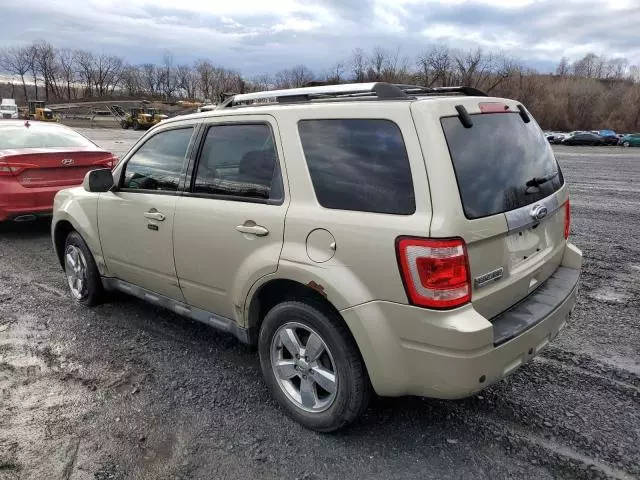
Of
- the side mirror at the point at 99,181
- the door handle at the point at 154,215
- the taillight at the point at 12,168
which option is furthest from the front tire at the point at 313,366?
the taillight at the point at 12,168

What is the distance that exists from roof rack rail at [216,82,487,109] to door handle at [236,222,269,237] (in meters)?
0.84

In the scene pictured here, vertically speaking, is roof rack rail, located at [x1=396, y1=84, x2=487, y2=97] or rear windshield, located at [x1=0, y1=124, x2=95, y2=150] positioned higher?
roof rack rail, located at [x1=396, y1=84, x2=487, y2=97]

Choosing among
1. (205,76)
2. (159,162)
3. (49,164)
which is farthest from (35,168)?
(205,76)

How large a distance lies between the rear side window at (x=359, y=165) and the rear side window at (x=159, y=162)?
3.89 ft

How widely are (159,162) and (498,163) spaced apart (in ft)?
8.09

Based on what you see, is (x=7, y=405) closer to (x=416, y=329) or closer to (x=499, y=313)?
(x=416, y=329)

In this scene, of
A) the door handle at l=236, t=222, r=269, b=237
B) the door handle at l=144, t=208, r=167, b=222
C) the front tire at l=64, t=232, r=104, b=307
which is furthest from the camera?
the front tire at l=64, t=232, r=104, b=307

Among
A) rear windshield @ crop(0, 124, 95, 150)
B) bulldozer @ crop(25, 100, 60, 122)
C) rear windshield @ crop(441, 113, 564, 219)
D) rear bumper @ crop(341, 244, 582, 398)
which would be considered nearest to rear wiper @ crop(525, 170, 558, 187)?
rear windshield @ crop(441, 113, 564, 219)

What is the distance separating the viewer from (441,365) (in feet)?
8.00

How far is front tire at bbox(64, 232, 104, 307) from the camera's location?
4730 millimetres

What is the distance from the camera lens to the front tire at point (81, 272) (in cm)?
473

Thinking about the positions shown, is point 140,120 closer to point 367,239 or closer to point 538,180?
point 538,180

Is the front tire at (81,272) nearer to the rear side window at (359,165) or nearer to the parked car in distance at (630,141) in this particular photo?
the rear side window at (359,165)

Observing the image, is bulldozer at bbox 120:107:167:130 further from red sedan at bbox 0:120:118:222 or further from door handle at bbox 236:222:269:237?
door handle at bbox 236:222:269:237
